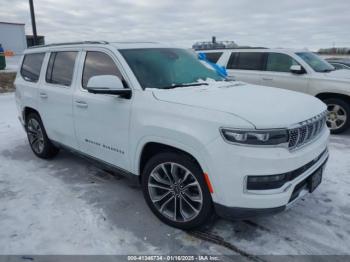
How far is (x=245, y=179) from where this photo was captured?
239 cm

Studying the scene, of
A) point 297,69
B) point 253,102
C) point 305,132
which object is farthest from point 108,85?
point 297,69

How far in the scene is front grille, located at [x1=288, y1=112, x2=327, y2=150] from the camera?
8.20ft

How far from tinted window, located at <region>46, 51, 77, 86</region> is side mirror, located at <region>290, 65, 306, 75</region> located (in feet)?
15.9

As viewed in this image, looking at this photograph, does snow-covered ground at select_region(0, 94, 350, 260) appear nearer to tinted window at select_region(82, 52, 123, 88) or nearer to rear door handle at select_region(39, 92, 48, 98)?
rear door handle at select_region(39, 92, 48, 98)

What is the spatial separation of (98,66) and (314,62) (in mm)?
5498

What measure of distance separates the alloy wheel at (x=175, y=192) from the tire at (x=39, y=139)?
98.1 inches

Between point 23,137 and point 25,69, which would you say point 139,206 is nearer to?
point 25,69

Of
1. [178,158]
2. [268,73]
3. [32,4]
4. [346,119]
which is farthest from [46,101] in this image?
[32,4]

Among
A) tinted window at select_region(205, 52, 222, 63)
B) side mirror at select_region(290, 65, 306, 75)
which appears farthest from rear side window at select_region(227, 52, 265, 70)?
side mirror at select_region(290, 65, 306, 75)

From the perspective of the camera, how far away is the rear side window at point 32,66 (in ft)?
15.5

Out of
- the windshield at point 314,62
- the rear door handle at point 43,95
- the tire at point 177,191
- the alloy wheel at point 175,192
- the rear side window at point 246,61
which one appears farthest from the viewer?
the rear side window at point 246,61

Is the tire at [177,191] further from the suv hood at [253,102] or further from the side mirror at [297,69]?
the side mirror at [297,69]

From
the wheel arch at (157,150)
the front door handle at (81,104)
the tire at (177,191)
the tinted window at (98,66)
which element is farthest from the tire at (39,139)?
the tire at (177,191)

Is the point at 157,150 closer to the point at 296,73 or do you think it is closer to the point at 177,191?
the point at 177,191
